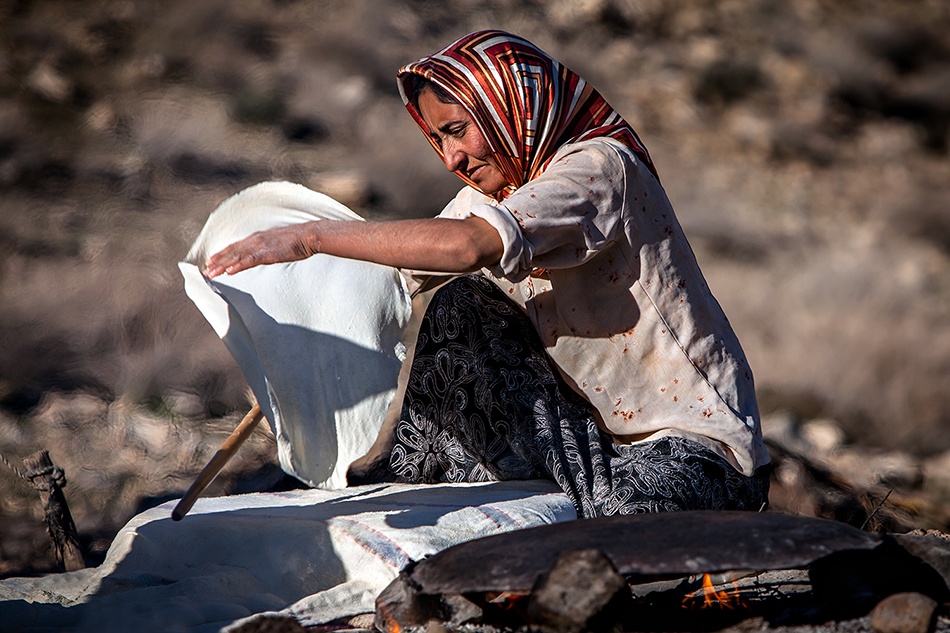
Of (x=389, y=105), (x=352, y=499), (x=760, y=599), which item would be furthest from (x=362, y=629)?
(x=389, y=105)

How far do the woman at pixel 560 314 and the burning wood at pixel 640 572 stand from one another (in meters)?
0.41

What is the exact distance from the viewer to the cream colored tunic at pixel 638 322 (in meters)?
2.51

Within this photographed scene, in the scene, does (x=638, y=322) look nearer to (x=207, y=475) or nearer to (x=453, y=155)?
(x=453, y=155)

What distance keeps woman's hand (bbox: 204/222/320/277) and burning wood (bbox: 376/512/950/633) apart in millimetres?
783

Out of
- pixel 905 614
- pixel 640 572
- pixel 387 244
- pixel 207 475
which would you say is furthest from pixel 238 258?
pixel 905 614

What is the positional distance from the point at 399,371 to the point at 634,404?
26.1 inches

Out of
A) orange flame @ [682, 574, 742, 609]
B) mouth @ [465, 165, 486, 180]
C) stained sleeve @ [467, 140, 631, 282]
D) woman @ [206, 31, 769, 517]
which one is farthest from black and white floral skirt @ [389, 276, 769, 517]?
stained sleeve @ [467, 140, 631, 282]

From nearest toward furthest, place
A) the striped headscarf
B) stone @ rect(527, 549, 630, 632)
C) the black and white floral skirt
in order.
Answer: stone @ rect(527, 549, 630, 632), the striped headscarf, the black and white floral skirt

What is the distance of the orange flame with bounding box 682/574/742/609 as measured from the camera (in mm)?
2223

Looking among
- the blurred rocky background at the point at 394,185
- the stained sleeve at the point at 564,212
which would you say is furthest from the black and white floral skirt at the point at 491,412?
the blurred rocky background at the point at 394,185

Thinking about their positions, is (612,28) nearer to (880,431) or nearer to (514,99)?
(880,431)

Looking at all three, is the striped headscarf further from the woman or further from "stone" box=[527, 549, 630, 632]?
"stone" box=[527, 549, 630, 632]

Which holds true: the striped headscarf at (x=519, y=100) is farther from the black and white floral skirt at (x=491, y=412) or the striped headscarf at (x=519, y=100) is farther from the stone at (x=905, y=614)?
the stone at (x=905, y=614)

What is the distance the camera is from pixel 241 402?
619 cm
